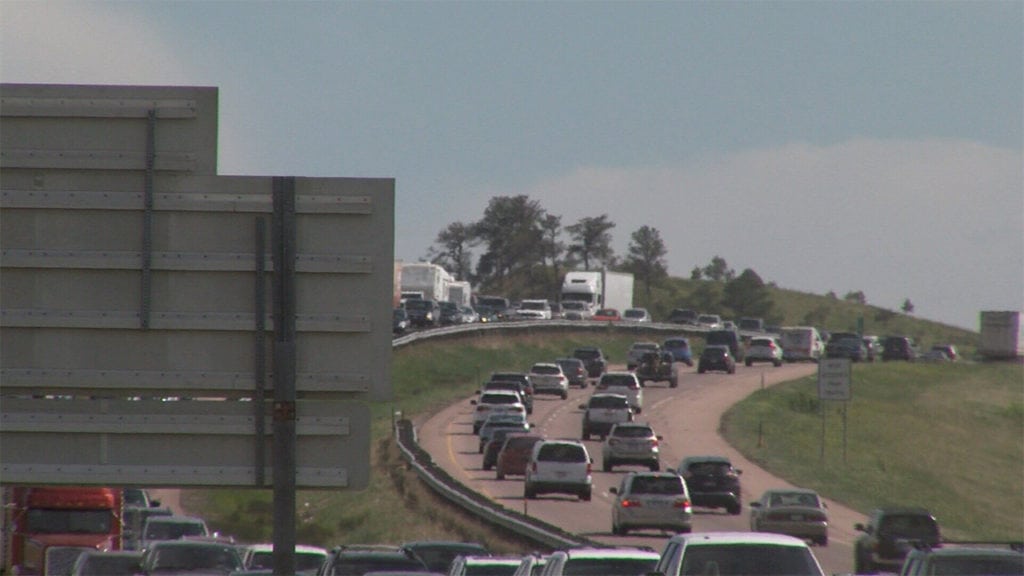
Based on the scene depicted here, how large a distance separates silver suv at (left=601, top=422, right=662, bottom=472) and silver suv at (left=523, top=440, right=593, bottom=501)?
6379 mm

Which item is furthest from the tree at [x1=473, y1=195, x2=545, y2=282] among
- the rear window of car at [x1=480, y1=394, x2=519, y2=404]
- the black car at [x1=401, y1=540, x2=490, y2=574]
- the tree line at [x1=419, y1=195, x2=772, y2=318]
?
the black car at [x1=401, y1=540, x2=490, y2=574]

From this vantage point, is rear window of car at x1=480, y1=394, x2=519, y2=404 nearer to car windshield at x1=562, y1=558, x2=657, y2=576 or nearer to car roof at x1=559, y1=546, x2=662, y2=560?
car roof at x1=559, y1=546, x2=662, y2=560

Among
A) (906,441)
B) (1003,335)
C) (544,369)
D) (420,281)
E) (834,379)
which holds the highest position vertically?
(420,281)

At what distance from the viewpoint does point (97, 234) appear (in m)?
10.0

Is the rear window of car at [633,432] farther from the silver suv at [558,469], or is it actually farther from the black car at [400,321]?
the black car at [400,321]

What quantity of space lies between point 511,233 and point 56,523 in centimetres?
15956

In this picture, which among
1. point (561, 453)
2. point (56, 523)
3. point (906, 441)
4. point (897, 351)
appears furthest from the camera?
point (897, 351)

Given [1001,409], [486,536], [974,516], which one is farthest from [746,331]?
[486,536]

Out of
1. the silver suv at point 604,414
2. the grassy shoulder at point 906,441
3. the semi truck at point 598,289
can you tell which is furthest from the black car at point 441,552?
the semi truck at point 598,289

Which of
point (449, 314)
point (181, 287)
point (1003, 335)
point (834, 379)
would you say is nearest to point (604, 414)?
point (834, 379)

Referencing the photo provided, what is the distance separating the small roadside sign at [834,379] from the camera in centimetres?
6041

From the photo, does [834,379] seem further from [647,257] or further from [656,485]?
[647,257]

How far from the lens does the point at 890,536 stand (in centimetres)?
3216

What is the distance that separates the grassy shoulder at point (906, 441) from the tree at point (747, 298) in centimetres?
7124
